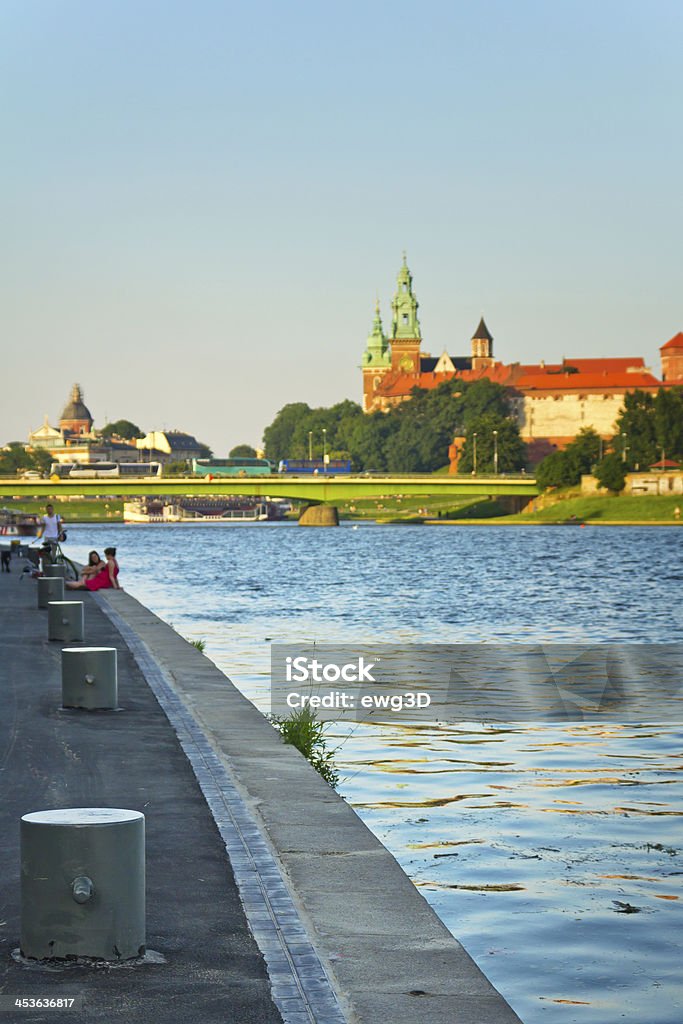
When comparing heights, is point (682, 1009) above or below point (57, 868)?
below

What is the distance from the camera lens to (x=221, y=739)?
13.3 meters

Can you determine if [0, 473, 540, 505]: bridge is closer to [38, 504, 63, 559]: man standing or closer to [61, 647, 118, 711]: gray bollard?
[38, 504, 63, 559]: man standing

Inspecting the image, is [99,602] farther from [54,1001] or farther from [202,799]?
[54,1001]

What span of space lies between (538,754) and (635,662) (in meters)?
11.4

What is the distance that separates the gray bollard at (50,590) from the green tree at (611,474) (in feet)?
372

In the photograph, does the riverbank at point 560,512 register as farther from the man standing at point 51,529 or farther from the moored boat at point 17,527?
the man standing at point 51,529

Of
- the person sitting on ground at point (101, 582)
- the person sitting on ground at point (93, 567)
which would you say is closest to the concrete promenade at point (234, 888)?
the person sitting on ground at point (101, 582)

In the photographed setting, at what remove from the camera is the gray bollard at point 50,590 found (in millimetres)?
28188

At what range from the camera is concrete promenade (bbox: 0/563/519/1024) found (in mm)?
6191

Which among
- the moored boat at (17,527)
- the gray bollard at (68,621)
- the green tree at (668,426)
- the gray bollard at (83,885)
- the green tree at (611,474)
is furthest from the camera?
the green tree at (668,426)

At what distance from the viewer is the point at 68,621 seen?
21938 mm

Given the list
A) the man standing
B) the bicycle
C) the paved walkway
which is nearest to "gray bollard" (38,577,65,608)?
the man standing

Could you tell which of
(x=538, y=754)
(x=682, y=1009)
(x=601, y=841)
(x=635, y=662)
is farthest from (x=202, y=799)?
(x=635, y=662)

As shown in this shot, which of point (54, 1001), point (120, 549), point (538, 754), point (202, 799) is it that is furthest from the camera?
point (120, 549)
